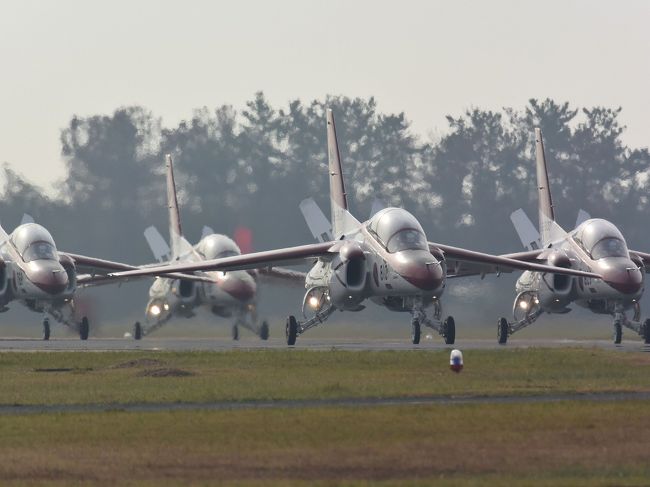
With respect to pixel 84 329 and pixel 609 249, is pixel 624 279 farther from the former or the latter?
pixel 84 329

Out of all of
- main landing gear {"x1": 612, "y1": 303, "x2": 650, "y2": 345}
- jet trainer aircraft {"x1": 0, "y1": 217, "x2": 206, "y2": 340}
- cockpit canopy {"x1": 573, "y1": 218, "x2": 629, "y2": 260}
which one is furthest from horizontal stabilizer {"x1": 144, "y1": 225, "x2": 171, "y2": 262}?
main landing gear {"x1": 612, "y1": 303, "x2": 650, "y2": 345}

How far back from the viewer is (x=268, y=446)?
19328 mm

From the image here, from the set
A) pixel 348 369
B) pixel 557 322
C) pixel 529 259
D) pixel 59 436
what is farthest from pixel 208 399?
pixel 557 322

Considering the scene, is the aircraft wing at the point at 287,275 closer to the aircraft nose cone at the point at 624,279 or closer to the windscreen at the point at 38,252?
the windscreen at the point at 38,252

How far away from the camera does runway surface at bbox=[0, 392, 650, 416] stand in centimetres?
2423

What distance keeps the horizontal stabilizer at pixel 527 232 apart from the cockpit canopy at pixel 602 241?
623 centimetres

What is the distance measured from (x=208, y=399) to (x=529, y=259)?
98.0 feet

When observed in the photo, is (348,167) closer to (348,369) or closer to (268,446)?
(348,369)

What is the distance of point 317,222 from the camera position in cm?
5459

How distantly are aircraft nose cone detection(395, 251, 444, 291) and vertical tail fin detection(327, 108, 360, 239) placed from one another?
216 inches

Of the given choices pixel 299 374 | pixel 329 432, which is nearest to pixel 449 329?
pixel 299 374

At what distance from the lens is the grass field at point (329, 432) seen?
17.0 m

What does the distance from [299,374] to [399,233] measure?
15.1m

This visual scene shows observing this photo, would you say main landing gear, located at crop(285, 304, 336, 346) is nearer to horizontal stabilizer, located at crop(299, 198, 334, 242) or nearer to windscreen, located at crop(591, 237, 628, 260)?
horizontal stabilizer, located at crop(299, 198, 334, 242)
